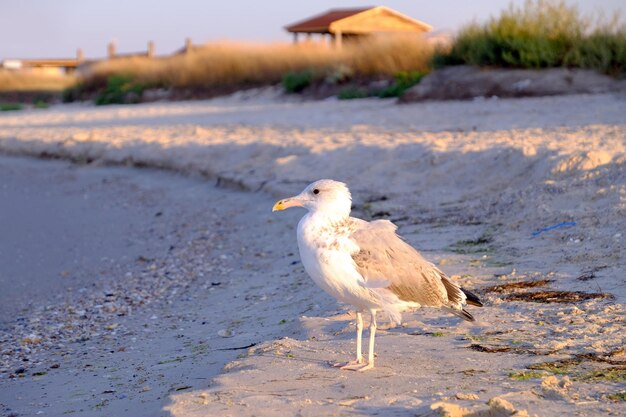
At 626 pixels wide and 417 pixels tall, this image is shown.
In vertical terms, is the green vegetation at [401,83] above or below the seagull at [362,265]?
above

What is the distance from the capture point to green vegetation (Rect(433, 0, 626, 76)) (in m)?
17.8

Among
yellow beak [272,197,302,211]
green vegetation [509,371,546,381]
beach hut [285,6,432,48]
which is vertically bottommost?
green vegetation [509,371,546,381]

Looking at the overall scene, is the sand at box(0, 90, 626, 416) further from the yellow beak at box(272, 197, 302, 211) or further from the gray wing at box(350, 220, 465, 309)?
the yellow beak at box(272, 197, 302, 211)

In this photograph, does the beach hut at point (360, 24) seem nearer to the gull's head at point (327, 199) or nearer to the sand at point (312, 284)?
the sand at point (312, 284)

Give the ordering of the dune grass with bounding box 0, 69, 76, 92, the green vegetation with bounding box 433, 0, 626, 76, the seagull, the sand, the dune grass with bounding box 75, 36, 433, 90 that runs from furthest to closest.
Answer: the dune grass with bounding box 0, 69, 76, 92
the dune grass with bounding box 75, 36, 433, 90
the green vegetation with bounding box 433, 0, 626, 76
the seagull
the sand

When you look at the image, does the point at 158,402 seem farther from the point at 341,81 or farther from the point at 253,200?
the point at 341,81

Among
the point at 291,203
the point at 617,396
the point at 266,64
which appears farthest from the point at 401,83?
the point at 617,396

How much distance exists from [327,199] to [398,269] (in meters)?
0.52

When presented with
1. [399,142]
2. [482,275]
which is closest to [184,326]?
[482,275]

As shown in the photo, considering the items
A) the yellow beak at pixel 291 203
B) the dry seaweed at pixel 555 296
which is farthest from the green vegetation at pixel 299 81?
the yellow beak at pixel 291 203

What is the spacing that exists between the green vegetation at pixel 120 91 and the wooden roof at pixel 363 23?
646 cm

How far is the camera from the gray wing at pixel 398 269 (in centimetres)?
486

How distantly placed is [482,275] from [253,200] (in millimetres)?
5581

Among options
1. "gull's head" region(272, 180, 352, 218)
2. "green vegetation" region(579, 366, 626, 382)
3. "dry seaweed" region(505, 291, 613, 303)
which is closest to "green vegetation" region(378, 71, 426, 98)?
"dry seaweed" region(505, 291, 613, 303)
